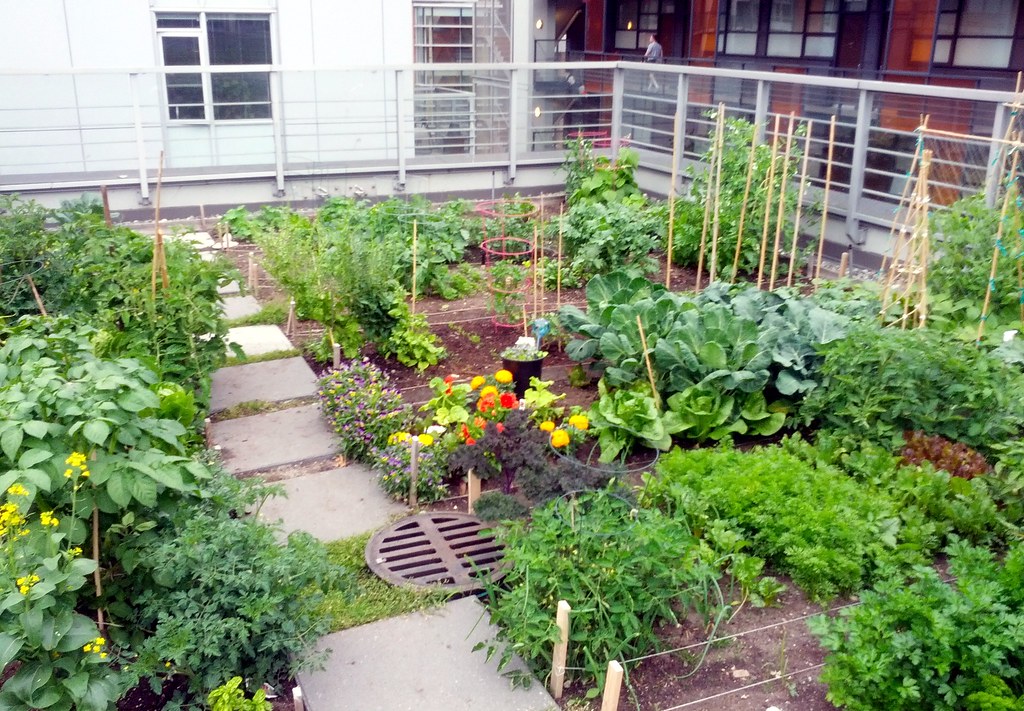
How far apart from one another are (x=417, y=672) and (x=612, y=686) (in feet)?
2.97

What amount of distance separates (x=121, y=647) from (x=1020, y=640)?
131 inches

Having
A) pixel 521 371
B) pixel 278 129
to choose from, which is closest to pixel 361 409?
pixel 521 371

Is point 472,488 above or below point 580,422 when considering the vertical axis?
below

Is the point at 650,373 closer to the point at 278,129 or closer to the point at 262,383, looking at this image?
the point at 262,383

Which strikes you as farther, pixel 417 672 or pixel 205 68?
pixel 205 68

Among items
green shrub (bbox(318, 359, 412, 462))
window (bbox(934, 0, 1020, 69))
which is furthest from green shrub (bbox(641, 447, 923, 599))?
window (bbox(934, 0, 1020, 69))

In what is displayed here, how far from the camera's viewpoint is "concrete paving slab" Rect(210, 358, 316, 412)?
661 centimetres

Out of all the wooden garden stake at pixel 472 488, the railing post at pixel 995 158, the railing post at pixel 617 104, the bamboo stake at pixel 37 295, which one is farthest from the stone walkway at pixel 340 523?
the railing post at pixel 617 104

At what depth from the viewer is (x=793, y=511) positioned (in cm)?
468

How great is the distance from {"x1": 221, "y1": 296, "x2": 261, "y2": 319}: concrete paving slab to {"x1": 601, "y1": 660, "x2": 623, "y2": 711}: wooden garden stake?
566cm

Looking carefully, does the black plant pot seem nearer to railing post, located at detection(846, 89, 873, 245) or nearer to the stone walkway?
the stone walkway

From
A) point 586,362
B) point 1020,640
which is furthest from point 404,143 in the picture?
point 1020,640

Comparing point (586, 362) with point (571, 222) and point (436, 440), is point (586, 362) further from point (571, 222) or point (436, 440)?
point (571, 222)

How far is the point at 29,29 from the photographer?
1187 centimetres
